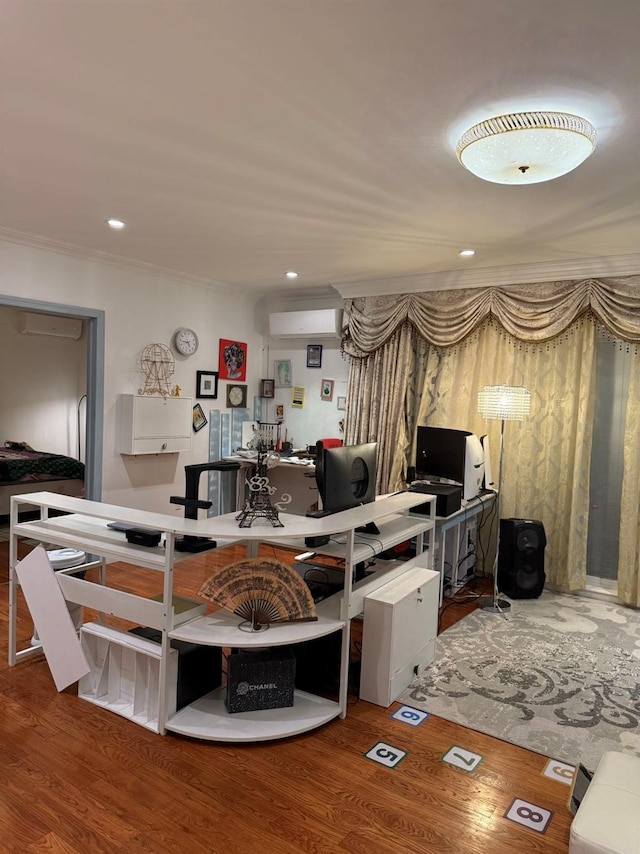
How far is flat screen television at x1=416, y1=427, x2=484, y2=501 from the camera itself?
161 inches

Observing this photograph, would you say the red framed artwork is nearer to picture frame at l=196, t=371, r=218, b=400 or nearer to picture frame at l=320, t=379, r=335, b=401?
picture frame at l=196, t=371, r=218, b=400

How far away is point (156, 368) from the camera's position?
513 cm

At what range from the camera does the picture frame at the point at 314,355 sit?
587 centimetres

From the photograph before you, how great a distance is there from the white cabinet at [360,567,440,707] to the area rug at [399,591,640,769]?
0.13 m

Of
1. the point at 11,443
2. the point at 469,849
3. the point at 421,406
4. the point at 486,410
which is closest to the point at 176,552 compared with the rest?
the point at 469,849

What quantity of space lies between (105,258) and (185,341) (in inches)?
40.2

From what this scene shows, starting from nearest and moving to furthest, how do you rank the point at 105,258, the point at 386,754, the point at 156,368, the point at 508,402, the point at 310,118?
the point at 310,118, the point at 386,754, the point at 508,402, the point at 105,258, the point at 156,368

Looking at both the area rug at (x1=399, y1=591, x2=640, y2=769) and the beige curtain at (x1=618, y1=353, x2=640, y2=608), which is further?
the beige curtain at (x1=618, y1=353, x2=640, y2=608)

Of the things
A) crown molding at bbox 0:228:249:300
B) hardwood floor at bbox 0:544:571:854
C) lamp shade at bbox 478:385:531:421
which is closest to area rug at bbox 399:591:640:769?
hardwood floor at bbox 0:544:571:854

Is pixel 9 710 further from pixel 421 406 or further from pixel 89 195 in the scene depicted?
pixel 421 406

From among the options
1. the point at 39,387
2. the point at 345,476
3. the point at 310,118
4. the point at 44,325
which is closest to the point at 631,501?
the point at 345,476

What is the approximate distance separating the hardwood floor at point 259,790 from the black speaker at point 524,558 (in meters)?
1.88

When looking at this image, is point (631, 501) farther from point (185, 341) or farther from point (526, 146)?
point (185, 341)

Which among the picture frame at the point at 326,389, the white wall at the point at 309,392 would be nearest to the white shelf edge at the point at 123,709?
the white wall at the point at 309,392
